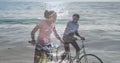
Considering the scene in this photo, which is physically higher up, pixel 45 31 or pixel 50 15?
pixel 50 15

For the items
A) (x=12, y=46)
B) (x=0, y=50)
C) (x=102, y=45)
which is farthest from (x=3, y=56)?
(x=102, y=45)

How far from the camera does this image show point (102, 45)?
61.3ft

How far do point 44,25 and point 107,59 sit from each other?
6264 mm

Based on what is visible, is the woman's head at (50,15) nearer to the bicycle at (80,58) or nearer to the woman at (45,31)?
the woman at (45,31)

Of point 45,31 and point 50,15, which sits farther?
point 45,31

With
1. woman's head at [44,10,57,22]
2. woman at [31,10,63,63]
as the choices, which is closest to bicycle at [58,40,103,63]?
woman at [31,10,63,63]

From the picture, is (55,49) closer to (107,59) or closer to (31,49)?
(107,59)

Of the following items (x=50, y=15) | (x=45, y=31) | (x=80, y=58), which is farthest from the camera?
(x=80, y=58)

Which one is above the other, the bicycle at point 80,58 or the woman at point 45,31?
the woman at point 45,31

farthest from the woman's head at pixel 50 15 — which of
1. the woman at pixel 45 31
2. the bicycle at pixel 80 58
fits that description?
the bicycle at pixel 80 58

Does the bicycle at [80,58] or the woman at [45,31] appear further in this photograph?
the bicycle at [80,58]

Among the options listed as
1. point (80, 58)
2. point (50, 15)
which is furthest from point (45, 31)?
point (80, 58)

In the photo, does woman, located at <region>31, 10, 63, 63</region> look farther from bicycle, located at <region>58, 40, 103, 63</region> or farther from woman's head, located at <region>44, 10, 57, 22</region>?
bicycle, located at <region>58, 40, 103, 63</region>

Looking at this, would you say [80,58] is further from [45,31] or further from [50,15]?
[50,15]
